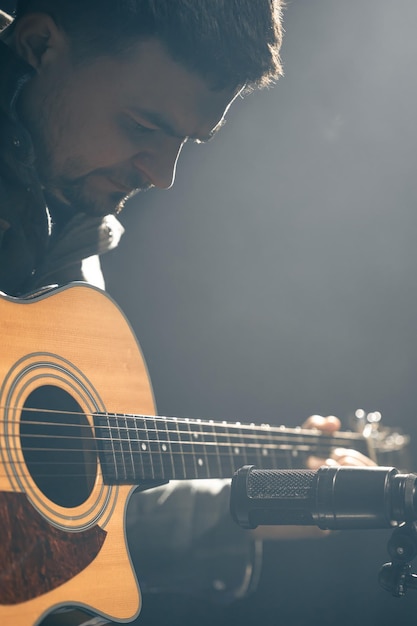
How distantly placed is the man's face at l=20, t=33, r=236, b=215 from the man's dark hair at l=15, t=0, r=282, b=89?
0.09 feet

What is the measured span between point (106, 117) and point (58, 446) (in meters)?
0.77

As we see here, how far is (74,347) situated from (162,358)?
4.83 feet

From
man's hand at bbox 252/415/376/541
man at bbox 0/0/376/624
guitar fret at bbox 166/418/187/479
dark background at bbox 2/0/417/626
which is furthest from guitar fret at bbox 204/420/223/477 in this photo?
dark background at bbox 2/0/417/626

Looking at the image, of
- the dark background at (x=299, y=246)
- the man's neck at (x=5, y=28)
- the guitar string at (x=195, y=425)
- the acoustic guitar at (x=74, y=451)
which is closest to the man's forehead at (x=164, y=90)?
the man's neck at (x=5, y=28)

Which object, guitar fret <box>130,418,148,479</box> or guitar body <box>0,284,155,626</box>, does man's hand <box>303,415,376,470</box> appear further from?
guitar body <box>0,284,155,626</box>

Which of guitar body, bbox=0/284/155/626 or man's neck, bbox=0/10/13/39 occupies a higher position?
man's neck, bbox=0/10/13/39

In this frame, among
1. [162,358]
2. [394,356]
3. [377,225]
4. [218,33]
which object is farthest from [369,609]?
[218,33]

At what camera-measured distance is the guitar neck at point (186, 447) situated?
4.21 feet

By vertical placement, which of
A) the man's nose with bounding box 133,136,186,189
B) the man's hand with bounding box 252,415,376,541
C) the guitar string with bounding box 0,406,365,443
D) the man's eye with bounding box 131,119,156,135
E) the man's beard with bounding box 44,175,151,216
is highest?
the man's eye with bounding box 131,119,156,135

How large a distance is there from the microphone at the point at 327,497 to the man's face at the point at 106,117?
2.58 ft

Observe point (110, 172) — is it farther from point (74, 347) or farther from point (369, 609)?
point (369, 609)

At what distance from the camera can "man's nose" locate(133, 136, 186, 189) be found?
5.35 ft

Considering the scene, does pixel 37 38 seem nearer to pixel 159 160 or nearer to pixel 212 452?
pixel 159 160

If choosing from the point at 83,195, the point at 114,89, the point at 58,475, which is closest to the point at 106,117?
the point at 114,89
